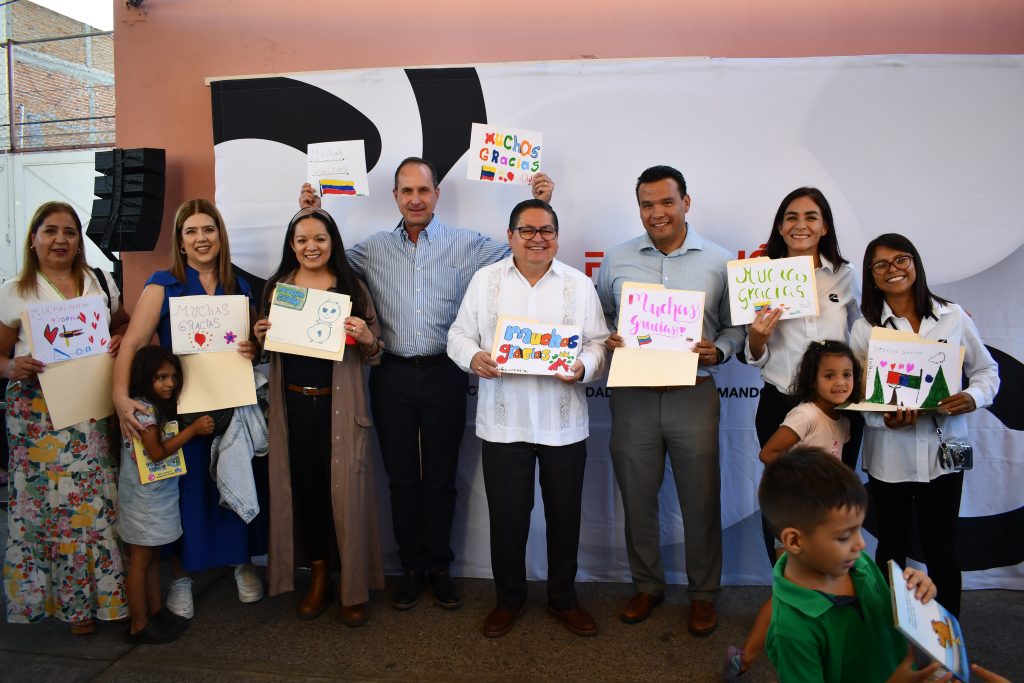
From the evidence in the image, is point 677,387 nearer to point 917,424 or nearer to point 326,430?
point 917,424

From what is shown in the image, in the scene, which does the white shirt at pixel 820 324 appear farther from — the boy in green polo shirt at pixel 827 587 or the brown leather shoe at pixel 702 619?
the boy in green polo shirt at pixel 827 587

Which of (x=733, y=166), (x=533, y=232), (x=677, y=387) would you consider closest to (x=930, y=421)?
(x=677, y=387)

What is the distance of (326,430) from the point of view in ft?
9.64

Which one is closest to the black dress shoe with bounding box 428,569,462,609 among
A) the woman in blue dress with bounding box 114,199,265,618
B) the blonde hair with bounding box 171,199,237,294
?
the woman in blue dress with bounding box 114,199,265,618

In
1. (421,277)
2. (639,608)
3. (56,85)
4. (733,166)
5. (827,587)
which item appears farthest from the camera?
(56,85)

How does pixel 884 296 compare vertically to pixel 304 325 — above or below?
above

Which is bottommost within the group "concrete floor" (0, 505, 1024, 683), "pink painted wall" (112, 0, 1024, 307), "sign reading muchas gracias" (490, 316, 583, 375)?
"concrete floor" (0, 505, 1024, 683)

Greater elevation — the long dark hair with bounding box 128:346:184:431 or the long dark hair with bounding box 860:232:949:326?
the long dark hair with bounding box 860:232:949:326

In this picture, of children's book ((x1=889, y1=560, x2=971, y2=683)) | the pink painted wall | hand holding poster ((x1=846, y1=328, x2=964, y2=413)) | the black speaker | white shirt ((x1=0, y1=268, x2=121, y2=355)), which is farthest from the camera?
the black speaker

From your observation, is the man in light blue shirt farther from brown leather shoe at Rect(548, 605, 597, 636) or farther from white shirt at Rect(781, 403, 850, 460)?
white shirt at Rect(781, 403, 850, 460)

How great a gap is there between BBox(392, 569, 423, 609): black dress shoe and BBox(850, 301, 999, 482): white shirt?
1.98 m

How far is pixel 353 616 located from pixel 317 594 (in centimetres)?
23

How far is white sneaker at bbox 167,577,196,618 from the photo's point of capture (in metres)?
2.99

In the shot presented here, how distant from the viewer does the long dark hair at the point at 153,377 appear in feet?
8.92
